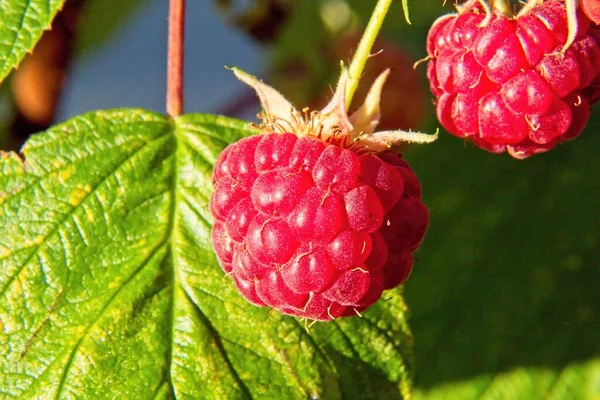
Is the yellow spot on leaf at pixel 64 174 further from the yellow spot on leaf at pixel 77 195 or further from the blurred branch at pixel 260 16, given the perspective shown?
the blurred branch at pixel 260 16

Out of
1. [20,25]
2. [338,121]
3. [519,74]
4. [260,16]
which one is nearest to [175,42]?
[20,25]

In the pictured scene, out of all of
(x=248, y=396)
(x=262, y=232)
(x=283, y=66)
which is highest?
(x=283, y=66)

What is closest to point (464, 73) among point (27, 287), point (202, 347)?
point (202, 347)

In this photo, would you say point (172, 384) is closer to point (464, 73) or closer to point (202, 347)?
point (202, 347)

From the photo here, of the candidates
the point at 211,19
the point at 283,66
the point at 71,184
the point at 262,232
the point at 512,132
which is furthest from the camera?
the point at 211,19

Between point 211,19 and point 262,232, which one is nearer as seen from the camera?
point 262,232

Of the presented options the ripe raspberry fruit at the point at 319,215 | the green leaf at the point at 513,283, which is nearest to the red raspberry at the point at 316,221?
the ripe raspberry fruit at the point at 319,215

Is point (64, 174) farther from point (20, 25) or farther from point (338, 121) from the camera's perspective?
point (338, 121)
